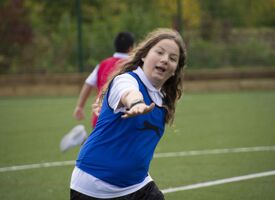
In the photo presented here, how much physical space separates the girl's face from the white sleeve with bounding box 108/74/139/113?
0.12 metres

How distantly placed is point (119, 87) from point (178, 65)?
1.83 ft

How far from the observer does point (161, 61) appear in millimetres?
3975

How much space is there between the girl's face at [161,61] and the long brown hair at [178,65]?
0.05 meters

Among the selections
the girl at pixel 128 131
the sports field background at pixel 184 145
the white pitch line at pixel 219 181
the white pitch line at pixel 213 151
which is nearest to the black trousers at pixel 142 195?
the girl at pixel 128 131

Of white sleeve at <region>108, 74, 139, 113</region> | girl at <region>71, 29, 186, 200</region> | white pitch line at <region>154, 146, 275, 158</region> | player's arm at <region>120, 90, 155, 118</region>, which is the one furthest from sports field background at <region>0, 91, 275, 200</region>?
player's arm at <region>120, 90, 155, 118</region>

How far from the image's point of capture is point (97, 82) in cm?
873

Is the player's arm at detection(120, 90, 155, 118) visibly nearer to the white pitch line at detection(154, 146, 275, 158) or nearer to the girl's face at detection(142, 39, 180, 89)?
the girl's face at detection(142, 39, 180, 89)

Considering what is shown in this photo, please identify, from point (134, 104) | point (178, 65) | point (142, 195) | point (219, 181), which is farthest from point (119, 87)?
point (219, 181)

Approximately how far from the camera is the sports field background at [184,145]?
7.41 m

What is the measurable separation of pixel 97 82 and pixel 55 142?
9.21ft

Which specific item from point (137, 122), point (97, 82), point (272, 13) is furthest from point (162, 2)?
point (137, 122)

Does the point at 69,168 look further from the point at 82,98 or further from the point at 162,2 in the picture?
the point at 162,2

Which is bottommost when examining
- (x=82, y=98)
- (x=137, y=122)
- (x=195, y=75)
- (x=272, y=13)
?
(x=195, y=75)

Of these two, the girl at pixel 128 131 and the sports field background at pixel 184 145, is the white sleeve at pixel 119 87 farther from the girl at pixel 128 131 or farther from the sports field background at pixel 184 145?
the sports field background at pixel 184 145
